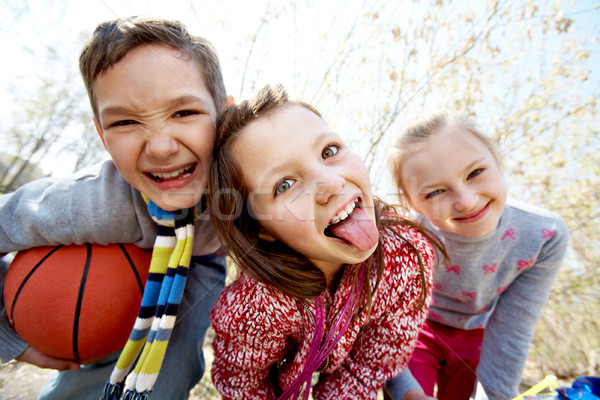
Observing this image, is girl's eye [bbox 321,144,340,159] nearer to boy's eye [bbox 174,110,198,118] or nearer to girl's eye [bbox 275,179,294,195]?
girl's eye [bbox 275,179,294,195]

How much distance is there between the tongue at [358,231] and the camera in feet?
4.01

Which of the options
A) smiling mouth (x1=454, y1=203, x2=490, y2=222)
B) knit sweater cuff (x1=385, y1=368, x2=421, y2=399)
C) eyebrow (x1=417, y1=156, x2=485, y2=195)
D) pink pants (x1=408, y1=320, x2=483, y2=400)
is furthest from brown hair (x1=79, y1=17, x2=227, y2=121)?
pink pants (x1=408, y1=320, x2=483, y2=400)

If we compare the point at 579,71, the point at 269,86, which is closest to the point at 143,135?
the point at 269,86

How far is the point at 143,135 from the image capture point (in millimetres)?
1387

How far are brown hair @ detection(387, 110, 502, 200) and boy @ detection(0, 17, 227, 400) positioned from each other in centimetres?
107

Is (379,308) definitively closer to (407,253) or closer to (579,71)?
(407,253)

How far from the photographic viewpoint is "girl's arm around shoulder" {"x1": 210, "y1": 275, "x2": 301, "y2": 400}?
1.37 metres

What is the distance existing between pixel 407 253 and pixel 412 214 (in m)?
0.66

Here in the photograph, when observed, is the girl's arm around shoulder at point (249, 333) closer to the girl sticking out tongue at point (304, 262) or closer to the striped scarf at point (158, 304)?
the girl sticking out tongue at point (304, 262)

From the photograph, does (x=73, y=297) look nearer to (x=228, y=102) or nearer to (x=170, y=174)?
(x=170, y=174)

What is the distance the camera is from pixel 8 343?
1.65 m

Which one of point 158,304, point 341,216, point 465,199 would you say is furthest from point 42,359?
point 465,199

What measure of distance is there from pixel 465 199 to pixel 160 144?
5.04ft

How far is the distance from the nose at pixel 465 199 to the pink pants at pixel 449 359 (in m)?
1.08
